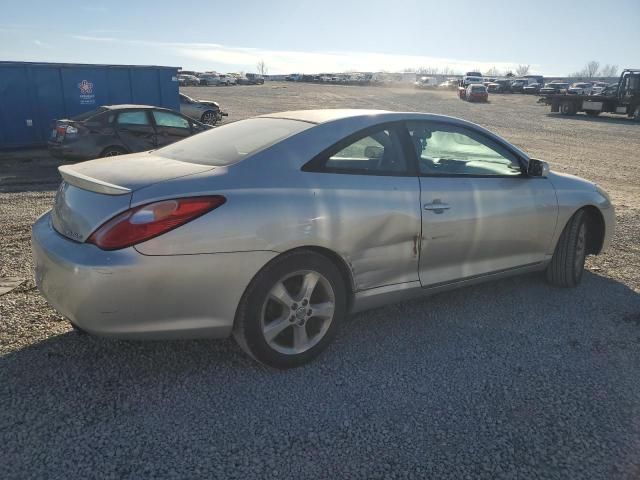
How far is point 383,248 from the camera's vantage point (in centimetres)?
332

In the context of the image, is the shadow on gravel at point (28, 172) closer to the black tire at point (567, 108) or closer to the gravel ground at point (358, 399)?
the gravel ground at point (358, 399)

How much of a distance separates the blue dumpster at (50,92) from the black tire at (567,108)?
84.0ft

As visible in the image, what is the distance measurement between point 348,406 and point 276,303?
0.70m

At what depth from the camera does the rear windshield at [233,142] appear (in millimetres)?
3184

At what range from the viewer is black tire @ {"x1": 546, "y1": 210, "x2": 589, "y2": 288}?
4.50m

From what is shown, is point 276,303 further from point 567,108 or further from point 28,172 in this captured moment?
point 567,108

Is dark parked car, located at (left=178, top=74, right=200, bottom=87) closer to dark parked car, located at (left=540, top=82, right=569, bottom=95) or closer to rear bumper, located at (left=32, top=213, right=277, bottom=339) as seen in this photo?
dark parked car, located at (left=540, top=82, right=569, bottom=95)

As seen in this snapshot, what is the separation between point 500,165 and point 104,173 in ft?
9.42

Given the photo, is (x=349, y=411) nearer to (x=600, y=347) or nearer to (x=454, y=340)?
(x=454, y=340)

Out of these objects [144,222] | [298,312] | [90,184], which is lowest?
[298,312]

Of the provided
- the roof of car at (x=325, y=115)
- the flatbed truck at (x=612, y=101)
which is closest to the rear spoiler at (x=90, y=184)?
the roof of car at (x=325, y=115)

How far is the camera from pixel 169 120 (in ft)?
36.6

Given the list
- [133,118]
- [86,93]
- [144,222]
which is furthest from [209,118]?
[144,222]

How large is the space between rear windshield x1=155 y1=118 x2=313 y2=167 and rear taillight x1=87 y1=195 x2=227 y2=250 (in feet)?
1.57
